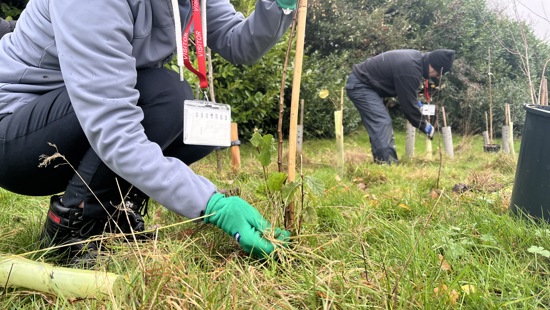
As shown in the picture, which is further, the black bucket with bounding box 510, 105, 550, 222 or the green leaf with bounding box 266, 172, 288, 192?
the black bucket with bounding box 510, 105, 550, 222

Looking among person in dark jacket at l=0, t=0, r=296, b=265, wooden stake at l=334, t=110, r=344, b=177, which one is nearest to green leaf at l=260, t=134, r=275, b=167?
person in dark jacket at l=0, t=0, r=296, b=265

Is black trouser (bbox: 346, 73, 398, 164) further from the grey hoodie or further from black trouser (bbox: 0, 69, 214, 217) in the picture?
the grey hoodie

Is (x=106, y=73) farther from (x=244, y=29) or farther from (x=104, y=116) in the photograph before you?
(x=244, y=29)

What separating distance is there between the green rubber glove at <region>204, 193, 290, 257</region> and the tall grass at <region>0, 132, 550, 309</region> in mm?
53

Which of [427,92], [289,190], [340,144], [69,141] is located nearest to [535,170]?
[289,190]

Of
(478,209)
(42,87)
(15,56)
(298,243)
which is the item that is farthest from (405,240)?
(15,56)

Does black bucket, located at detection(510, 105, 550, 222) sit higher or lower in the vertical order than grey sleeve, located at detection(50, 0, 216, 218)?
lower

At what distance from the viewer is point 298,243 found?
154cm

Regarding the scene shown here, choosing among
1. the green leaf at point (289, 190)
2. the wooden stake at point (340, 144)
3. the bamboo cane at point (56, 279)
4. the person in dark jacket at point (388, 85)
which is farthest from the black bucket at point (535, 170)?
the person in dark jacket at point (388, 85)

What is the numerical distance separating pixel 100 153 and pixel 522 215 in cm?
157

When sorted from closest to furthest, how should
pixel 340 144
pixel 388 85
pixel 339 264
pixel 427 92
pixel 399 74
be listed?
pixel 339 264 → pixel 340 144 → pixel 399 74 → pixel 388 85 → pixel 427 92

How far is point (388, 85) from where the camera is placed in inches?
243

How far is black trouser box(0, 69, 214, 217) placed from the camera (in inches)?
59.1

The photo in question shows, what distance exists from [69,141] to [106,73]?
323 mm
